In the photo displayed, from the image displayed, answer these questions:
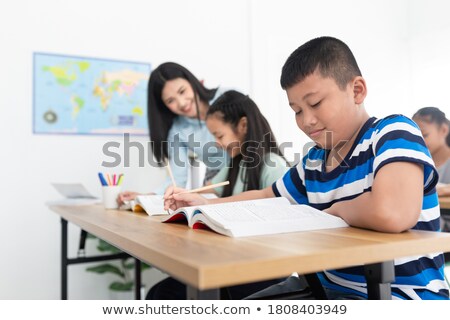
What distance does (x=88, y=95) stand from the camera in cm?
246

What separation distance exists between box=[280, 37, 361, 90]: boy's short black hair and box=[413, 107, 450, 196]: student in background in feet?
4.16

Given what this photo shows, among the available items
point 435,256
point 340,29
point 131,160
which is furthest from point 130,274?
point 340,29

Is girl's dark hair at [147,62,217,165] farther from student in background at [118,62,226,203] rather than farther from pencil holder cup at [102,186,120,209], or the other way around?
pencil holder cup at [102,186,120,209]

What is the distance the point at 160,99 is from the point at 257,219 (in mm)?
1467

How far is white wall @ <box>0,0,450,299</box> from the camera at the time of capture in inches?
90.7

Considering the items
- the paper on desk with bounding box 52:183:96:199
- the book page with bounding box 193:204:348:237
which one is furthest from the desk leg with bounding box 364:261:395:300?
the paper on desk with bounding box 52:183:96:199

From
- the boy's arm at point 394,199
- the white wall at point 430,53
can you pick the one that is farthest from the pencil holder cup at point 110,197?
the white wall at point 430,53

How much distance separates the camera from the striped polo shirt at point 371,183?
2.66ft

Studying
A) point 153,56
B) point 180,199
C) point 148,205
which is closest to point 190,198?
point 180,199

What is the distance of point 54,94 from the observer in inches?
93.7

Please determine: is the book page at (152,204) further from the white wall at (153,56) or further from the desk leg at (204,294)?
the white wall at (153,56)

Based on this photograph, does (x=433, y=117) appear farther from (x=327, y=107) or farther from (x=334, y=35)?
(x=327, y=107)

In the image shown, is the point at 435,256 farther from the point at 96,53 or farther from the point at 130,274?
the point at 96,53

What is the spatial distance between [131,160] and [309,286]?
5.88 ft
